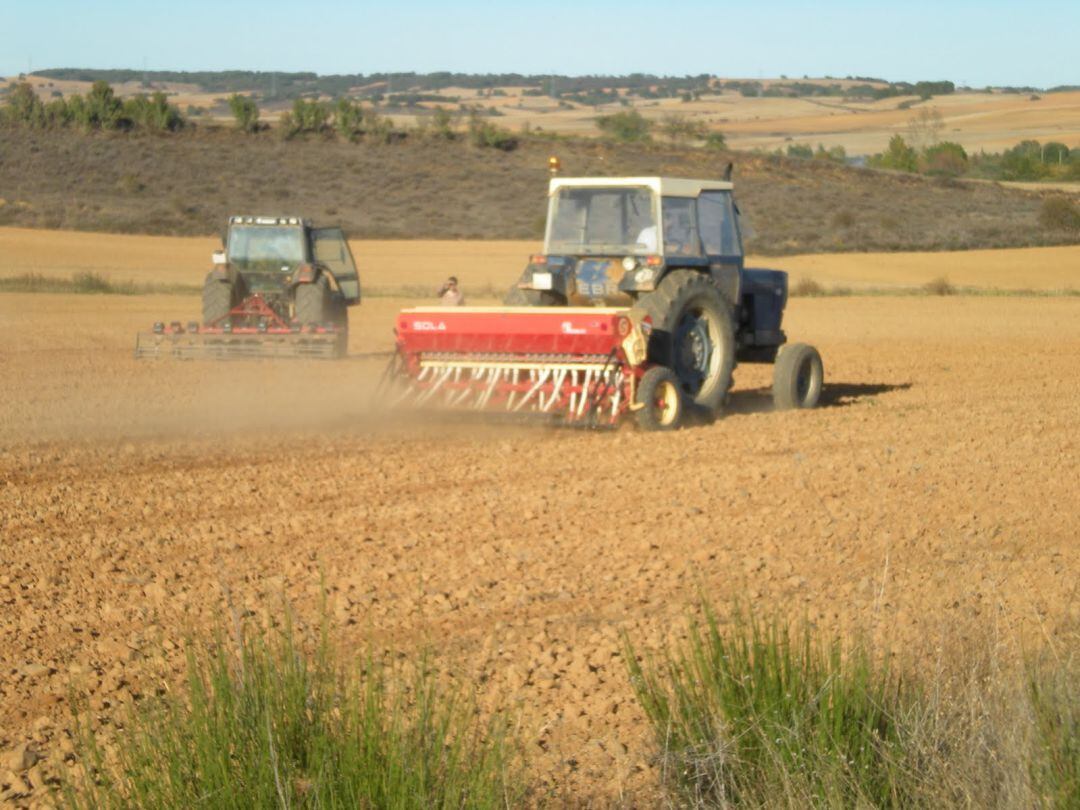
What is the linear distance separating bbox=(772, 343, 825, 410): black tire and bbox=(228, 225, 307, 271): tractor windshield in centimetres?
752

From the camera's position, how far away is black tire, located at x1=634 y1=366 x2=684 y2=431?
1116cm

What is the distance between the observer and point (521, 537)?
7848 mm

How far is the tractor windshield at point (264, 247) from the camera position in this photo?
61.3ft

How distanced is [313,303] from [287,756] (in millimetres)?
14268

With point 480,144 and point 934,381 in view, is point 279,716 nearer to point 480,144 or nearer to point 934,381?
point 934,381

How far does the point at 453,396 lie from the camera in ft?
38.9

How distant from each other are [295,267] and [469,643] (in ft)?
43.2

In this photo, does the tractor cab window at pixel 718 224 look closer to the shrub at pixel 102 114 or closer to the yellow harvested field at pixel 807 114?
→ the shrub at pixel 102 114

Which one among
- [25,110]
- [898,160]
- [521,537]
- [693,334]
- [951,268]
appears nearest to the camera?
[521,537]

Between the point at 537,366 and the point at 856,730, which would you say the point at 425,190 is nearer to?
the point at 537,366

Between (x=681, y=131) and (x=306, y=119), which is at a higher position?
(x=306, y=119)

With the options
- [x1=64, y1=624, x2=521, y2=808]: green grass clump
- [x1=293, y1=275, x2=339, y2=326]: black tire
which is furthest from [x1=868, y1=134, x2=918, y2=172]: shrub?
[x1=64, y1=624, x2=521, y2=808]: green grass clump

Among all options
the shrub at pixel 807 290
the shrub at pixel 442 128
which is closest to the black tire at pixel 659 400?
the shrub at pixel 807 290

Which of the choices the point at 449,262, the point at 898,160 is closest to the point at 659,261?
the point at 449,262
